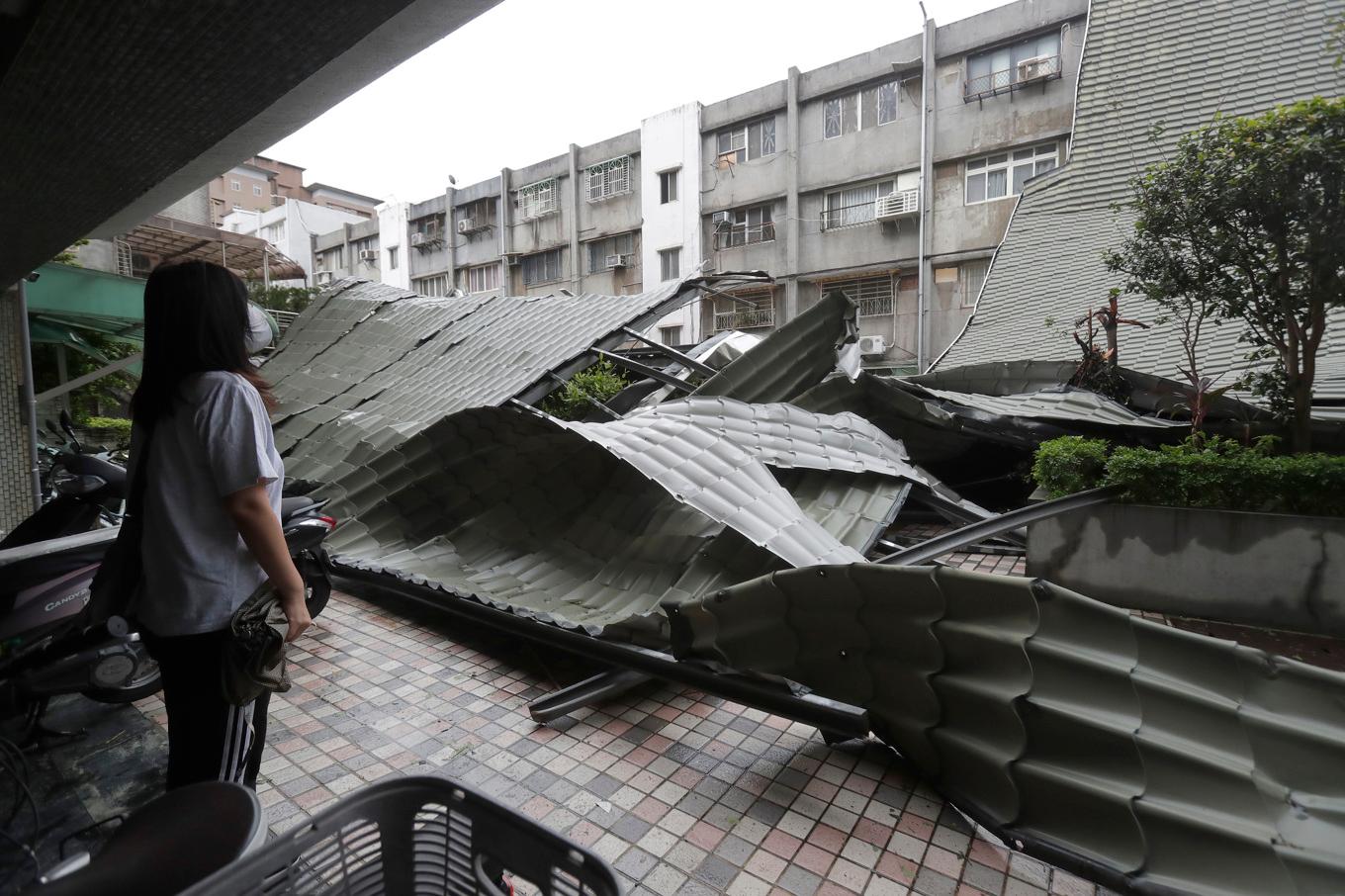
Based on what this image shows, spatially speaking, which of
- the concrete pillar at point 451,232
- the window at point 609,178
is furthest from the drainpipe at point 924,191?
the concrete pillar at point 451,232

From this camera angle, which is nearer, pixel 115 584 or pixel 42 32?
pixel 115 584

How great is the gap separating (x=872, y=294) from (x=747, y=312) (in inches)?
150

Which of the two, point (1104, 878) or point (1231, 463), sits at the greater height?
point (1231, 463)

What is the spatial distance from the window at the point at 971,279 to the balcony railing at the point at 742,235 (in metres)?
5.96

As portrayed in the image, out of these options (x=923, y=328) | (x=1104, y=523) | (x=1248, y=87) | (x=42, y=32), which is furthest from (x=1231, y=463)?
(x=923, y=328)

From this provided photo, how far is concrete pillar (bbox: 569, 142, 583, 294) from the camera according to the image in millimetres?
24703

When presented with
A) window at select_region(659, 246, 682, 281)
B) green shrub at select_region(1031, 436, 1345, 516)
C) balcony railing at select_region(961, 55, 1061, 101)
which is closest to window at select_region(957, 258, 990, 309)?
balcony railing at select_region(961, 55, 1061, 101)

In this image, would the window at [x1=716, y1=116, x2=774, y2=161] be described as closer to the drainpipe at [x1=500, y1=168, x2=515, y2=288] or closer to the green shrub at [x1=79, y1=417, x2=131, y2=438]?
the drainpipe at [x1=500, y1=168, x2=515, y2=288]

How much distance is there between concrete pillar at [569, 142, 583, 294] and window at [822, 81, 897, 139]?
9.51 meters

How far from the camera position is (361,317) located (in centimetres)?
984

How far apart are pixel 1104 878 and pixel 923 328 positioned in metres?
17.6

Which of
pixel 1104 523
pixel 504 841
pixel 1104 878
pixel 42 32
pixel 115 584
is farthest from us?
pixel 1104 523

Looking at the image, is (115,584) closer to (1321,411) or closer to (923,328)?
(1321,411)

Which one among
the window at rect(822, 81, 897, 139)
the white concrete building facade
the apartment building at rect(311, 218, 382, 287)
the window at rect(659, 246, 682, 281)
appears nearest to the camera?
the window at rect(822, 81, 897, 139)
